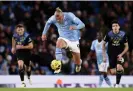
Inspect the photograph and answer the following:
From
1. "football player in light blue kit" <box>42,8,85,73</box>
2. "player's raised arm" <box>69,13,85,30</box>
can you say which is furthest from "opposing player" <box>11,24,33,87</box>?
"player's raised arm" <box>69,13,85,30</box>

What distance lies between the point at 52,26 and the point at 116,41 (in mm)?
7920

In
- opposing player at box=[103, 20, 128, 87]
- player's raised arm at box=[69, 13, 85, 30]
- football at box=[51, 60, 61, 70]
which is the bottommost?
football at box=[51, 60, 61, 70]

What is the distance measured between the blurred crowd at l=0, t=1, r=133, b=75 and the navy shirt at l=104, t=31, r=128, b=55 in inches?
216

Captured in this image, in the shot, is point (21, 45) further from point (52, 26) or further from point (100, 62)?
point (52, 26)

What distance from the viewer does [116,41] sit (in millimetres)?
14750

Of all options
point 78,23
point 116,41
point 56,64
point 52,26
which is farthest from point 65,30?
point 52,26

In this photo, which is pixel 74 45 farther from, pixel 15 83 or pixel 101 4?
pixel 101 4

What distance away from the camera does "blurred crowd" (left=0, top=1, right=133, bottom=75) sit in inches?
806

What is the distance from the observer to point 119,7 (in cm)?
2361

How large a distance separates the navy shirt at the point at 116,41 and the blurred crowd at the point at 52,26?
5.49 meters

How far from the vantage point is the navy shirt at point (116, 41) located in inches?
579

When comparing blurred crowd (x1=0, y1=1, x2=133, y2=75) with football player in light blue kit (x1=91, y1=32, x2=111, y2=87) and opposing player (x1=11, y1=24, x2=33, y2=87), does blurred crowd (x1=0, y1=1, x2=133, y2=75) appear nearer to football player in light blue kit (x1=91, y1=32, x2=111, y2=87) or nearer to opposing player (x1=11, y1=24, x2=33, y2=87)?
football player in light blue kit (x1=91, y1=32, x2=111, y2=87)

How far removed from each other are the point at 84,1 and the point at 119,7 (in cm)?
145

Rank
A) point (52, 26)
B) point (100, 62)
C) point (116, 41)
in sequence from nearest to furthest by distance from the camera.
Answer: point (116, 41), point (100, 62), point (52, 26)
